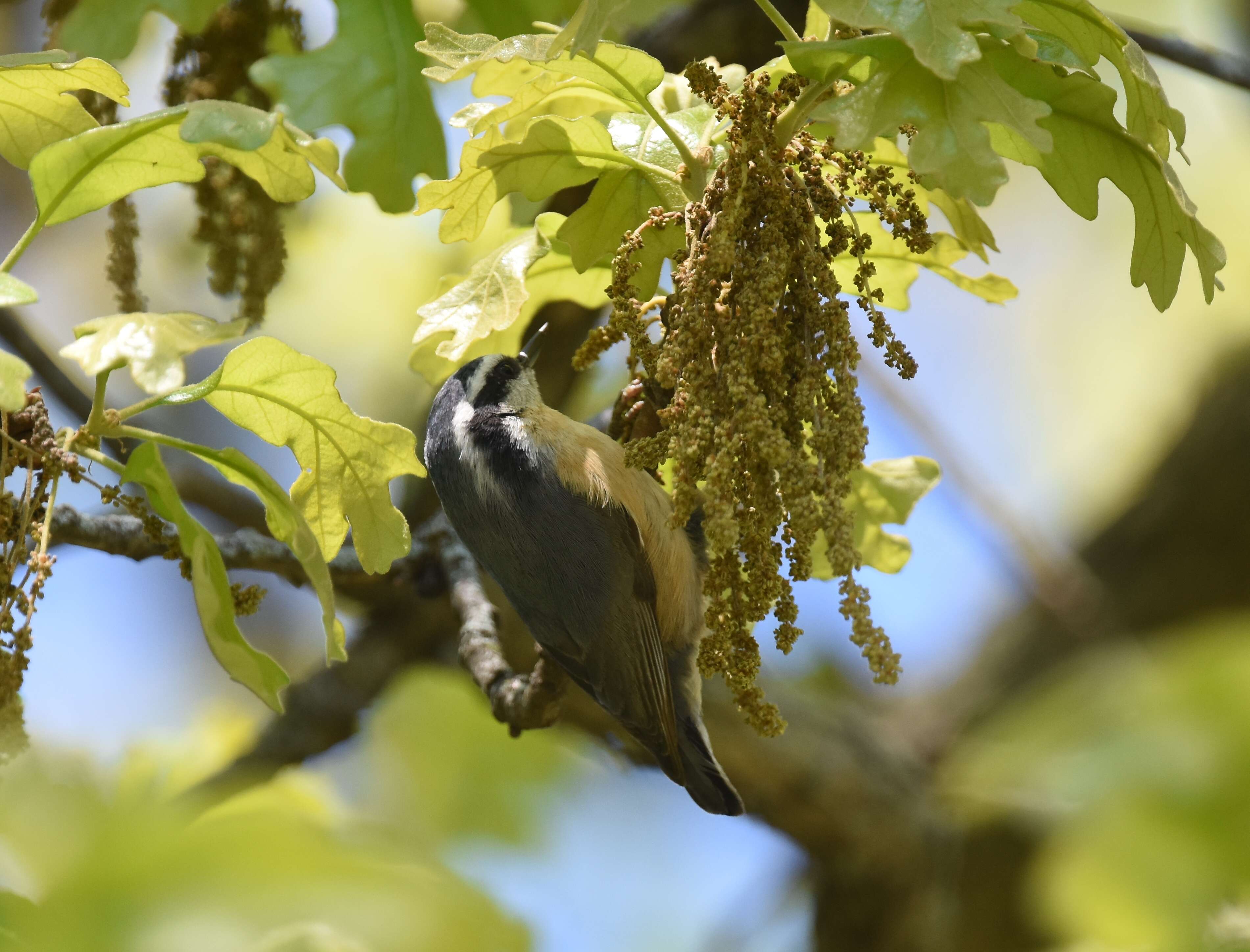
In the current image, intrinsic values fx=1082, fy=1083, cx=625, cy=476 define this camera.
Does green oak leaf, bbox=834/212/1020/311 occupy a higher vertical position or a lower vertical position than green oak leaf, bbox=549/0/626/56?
lower

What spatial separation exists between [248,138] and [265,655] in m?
0.62

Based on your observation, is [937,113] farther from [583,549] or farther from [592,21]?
[583,549]

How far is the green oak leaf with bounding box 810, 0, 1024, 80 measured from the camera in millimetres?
1039

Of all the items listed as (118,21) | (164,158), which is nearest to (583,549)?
(164,158)

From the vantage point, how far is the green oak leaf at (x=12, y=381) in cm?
103

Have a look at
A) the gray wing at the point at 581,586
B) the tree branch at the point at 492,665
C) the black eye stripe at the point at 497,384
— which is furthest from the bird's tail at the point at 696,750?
the black eye stripe at the point at 497,384

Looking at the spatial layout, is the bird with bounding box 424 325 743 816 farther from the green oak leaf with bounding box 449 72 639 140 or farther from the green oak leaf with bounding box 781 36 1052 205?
the green oak leaf with bounding box 781 36 1052 205

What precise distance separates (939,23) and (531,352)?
145 cm

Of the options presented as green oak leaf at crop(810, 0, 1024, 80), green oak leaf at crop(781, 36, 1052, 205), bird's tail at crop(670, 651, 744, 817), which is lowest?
bird's tail at crop(670, 651, 744, 817)

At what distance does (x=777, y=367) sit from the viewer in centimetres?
124

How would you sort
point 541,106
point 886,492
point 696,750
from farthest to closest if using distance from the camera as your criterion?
point 696,750
point 886,492
point 541,106

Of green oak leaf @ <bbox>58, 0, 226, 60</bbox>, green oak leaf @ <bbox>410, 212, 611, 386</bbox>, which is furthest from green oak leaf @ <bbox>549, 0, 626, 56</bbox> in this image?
green oak leaf @ <bbox>58, 0, 226, 60</bbox>

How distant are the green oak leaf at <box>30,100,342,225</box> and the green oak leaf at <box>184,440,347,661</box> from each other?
33 centimetres

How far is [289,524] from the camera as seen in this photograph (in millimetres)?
1372
